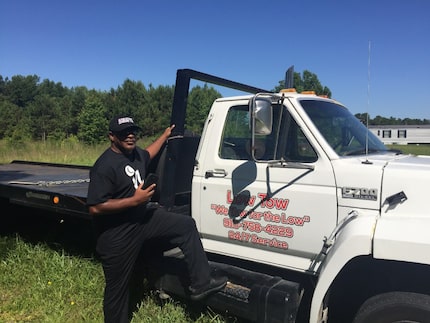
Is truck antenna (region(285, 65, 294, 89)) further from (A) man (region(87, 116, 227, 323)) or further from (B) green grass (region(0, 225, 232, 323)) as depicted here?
(B) green grass (region(0, 225, 232, 323))

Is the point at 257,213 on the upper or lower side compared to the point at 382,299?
upper

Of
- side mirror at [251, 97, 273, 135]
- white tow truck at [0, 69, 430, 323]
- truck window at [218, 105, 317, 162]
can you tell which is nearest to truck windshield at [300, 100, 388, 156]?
white tow truck at [0, 69, 430, 323]

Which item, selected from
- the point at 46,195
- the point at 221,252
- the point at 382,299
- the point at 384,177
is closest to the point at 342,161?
the point at 384,177

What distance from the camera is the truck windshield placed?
340 cm

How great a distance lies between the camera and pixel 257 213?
3486 mm

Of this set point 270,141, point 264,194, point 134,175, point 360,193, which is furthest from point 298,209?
point 134,175

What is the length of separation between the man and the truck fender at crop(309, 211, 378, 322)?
856 mm

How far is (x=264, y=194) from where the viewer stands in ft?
11.3

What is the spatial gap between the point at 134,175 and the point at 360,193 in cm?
180

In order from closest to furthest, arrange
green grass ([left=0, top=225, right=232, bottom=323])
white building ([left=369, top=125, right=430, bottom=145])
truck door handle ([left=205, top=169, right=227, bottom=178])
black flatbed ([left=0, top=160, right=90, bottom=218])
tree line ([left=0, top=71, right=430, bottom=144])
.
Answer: truck door handle ([left=205, top=169, right=227, bottom=178])
green grass ([left=0, top=225, right=232, bottom=323])
black flatbed ([left=0, top=160, right=90, bottom=218])
tree line ([left=0, top=71, right=430, bottom=144])
white building ([left=369, top=125, right=430, bottom=145])

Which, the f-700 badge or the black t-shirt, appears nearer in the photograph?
the f-700 badge

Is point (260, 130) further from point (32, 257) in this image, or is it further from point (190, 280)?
point (32, 257)

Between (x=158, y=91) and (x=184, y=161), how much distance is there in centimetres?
4875

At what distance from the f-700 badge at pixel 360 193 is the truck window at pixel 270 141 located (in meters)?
0.38
